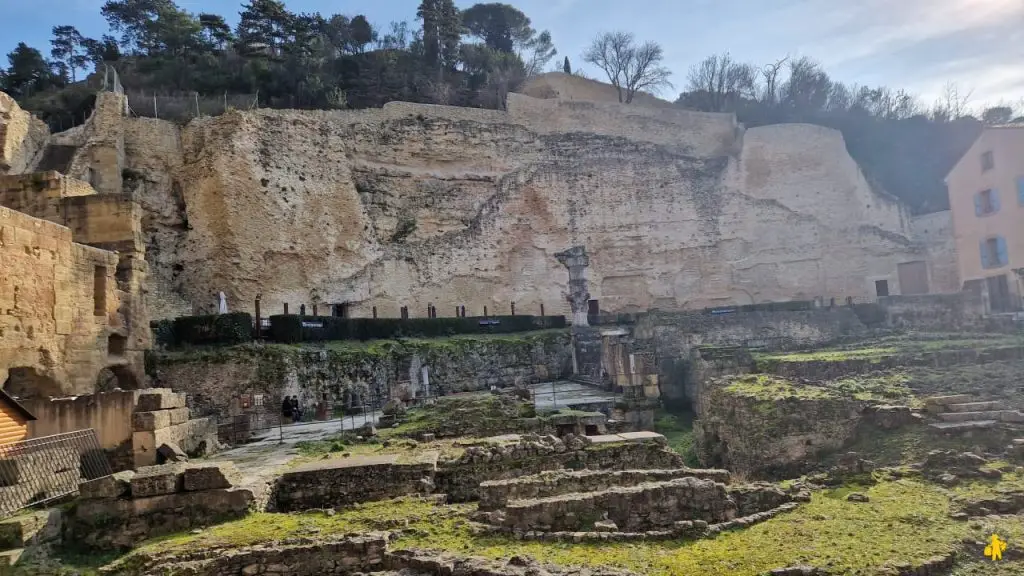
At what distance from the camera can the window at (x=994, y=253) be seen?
82.3 feet

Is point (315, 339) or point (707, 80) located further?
point (707, 80)

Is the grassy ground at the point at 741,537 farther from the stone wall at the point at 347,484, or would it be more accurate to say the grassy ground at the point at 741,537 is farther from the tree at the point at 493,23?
the tree at the point at 493,23

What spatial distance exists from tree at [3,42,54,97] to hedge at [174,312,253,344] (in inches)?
1000

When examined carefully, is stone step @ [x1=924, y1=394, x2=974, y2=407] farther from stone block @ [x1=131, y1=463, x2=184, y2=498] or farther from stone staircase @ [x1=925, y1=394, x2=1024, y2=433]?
stone block @ [x1=131, y1=463, x2=184, y2=498]

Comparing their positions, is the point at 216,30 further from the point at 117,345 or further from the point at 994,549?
the point at 994,549

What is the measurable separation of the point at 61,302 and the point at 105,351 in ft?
5.86

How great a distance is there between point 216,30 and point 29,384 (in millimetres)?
31489

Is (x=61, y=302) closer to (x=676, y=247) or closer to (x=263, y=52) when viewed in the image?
(x=263, y=52)

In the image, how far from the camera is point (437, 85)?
40406 millimetres

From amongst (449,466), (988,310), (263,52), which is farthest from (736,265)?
(449,466)

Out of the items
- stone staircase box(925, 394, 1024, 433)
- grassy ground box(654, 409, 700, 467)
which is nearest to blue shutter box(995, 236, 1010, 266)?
grassy ground box(654, 409, 700, 467)

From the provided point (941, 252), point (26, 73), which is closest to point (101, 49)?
point (26, 73)

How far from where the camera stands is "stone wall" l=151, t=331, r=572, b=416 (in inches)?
695

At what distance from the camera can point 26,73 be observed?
A: 3588 centimetres
